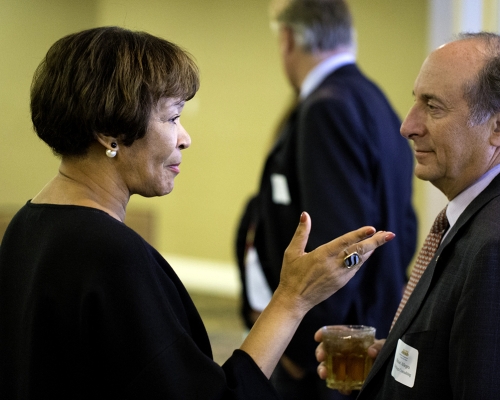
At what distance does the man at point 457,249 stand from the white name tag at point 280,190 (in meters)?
1.12

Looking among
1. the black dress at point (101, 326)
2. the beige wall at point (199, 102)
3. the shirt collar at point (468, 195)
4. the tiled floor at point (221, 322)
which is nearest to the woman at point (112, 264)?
the black dress at point (101, 326)

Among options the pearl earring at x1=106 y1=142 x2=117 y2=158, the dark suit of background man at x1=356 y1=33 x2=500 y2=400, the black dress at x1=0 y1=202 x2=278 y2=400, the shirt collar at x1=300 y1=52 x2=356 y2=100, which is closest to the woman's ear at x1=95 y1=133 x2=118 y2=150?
the pearl earring at x1=106 y1=142 x2=117 y2=158

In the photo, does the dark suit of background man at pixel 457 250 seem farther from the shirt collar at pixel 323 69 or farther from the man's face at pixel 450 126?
the shirt collar at pixel 323 69

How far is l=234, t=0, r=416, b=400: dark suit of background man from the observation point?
2.74 m

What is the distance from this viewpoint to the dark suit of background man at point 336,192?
9.00 feet

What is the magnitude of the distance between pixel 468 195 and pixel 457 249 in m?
0.17

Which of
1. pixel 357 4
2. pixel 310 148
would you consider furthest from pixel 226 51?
pixel 310 148

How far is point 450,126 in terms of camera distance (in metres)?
1.70

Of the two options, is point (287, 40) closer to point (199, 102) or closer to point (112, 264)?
point (112, 264)

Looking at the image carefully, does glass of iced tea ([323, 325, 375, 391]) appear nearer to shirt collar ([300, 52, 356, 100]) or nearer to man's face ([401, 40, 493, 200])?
man's face ([401, 40, 493, 200])

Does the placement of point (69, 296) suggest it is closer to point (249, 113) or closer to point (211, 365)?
point (211, 365)

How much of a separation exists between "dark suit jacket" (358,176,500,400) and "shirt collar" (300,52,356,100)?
1509 millimetres

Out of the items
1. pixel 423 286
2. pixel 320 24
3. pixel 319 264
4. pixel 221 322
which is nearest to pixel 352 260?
pixel 319 264

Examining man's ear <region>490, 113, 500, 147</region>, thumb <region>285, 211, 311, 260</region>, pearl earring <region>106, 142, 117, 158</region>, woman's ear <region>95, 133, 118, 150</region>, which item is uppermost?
woman's ear <region>95, 133, 118, 150</region>
